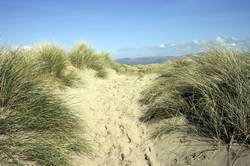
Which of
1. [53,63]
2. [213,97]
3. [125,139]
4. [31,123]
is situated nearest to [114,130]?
[125,139]

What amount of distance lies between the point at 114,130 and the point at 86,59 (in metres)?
6.19

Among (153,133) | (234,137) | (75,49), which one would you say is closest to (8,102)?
(153,133)

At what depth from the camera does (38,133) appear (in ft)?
11.3

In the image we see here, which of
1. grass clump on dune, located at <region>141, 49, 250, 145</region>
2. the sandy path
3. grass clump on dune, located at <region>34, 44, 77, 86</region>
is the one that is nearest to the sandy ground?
the sandy path

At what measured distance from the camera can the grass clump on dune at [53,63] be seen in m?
7.28

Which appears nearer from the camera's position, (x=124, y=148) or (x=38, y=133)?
(x=38, y=133)

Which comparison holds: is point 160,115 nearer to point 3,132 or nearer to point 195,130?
point 195,130

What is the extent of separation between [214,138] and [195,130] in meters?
Answer: 0.40

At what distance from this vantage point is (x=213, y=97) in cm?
412

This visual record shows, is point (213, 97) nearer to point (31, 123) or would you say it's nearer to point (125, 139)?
point (125, 139)

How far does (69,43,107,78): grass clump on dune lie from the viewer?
34.3ft

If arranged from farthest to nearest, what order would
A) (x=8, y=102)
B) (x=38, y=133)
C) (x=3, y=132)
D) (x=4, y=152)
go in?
1. (x=8, y=102)
2. (x=38, y=133)
3. (x=3, y=132)
4. (x=4, y=152)

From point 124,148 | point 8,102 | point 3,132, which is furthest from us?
point 124,148

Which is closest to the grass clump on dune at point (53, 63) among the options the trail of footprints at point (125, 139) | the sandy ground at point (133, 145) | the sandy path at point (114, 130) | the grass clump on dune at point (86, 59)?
the sandy path at point (114, 130)
